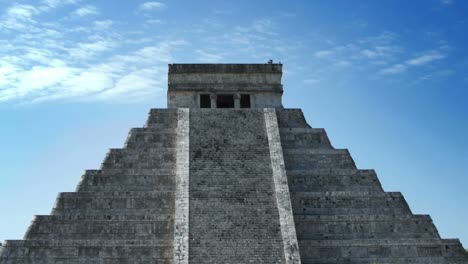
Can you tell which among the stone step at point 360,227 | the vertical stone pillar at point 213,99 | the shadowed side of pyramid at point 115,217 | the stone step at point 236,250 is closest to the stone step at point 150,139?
the shadowed side of pyramid at point 115,217

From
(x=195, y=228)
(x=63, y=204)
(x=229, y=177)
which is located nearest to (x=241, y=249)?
(x=195, y=228)

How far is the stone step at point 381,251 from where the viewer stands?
1541cm

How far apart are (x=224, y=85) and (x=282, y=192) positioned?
23.6ft

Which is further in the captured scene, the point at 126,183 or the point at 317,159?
the point at 317,159

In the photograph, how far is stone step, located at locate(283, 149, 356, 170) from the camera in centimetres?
1830

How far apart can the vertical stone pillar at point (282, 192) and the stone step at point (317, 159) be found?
22.8 inches

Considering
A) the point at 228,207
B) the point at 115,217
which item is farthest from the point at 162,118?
the point at 228,207

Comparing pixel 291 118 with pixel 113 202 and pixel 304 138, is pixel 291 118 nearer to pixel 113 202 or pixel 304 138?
pixel 304 138

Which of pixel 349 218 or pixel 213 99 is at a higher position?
pixel 213 99

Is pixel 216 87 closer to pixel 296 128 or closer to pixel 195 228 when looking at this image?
pixel 296 128

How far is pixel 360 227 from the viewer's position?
16250 millimetres

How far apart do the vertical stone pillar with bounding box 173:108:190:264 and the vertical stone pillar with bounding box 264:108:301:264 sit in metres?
2.73

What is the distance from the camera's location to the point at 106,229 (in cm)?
1560

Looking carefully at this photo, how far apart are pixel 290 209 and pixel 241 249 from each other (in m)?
2.16
